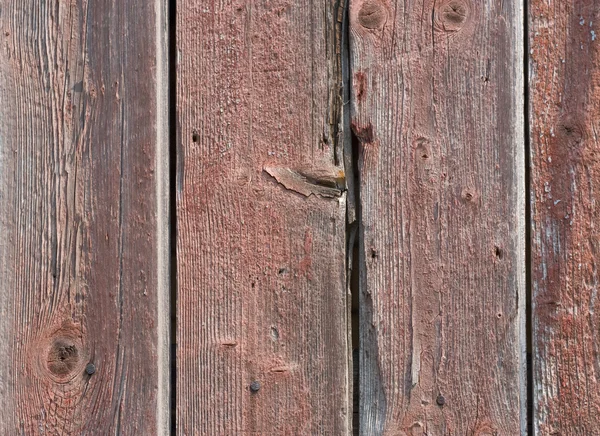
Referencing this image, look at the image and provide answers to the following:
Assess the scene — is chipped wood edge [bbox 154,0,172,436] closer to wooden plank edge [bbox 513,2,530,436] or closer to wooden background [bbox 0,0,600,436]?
wooden background [bbox 0,0,600,436]

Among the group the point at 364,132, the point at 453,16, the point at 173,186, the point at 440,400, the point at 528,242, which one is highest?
the point at 453,16

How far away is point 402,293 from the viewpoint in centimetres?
135

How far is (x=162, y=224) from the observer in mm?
1397

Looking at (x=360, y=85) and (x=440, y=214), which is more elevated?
(x=360, y=85)

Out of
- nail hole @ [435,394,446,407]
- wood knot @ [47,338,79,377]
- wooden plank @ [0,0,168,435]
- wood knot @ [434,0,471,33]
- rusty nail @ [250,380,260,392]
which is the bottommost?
nail hole @ [435,394,446,407]

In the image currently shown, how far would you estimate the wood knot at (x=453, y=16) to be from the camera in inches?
53.6

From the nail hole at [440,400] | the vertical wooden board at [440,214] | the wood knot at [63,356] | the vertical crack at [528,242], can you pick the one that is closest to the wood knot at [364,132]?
the vertical wooden board at [440,214]

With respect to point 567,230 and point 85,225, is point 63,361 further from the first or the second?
point 567,230

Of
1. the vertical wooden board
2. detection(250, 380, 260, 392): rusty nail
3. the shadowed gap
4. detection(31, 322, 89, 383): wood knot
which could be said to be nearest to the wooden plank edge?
the vertical wooden board

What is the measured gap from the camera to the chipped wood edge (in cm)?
139

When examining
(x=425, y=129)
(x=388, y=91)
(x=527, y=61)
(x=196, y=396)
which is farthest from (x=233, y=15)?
(x=196, y=396)

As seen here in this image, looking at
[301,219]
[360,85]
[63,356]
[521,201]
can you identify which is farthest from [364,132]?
[63,356]

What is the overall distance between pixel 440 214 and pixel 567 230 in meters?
0.26

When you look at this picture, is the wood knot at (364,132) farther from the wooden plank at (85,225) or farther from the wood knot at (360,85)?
the wooden plank at (85,225)
